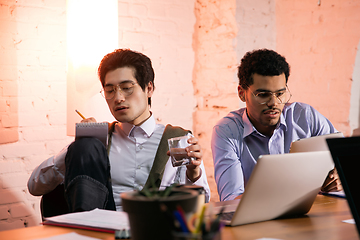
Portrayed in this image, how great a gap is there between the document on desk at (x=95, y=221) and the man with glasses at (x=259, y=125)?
0.85m

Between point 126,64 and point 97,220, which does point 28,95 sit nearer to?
point 126,64

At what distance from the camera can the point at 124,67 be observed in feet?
5.80

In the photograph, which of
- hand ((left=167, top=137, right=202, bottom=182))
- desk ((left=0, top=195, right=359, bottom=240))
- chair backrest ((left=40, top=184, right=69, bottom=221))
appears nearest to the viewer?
desk ((left=0, top=195, right=359, bottom=240))

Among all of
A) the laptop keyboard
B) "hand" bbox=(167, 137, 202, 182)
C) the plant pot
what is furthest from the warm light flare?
the plant pot

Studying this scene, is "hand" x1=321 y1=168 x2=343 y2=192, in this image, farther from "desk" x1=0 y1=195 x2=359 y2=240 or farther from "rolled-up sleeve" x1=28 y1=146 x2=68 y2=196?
"rolled-up sleeve" x1=28 y1=146 x2=68 y2=196

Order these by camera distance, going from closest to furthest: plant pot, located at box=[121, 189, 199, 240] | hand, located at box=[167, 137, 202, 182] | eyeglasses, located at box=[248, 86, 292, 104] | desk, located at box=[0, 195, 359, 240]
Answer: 1. plant pot, located at box=[121, 189, 199, 240]
2. desk, located at box=[0, 195, 359, 240]
3. hand, located at box=[167, 137, 202, 182]
4. eyeglasses, located at box=[248, 86, 292, 104]

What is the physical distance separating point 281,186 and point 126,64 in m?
1.09

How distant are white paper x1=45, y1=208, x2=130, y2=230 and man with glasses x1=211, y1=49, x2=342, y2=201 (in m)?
0.85

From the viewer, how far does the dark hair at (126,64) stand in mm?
1763

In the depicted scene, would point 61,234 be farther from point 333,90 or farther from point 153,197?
point 333,90

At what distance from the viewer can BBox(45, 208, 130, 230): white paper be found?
2.76 feet

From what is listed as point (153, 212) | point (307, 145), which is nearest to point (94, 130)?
point (307, 145)

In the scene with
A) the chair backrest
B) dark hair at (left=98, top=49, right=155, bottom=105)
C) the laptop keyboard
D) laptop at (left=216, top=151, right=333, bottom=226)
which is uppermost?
dark hair at (left=98, top=49, right=155, bottom=105)

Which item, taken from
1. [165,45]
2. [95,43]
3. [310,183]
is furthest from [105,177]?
[165,45]
